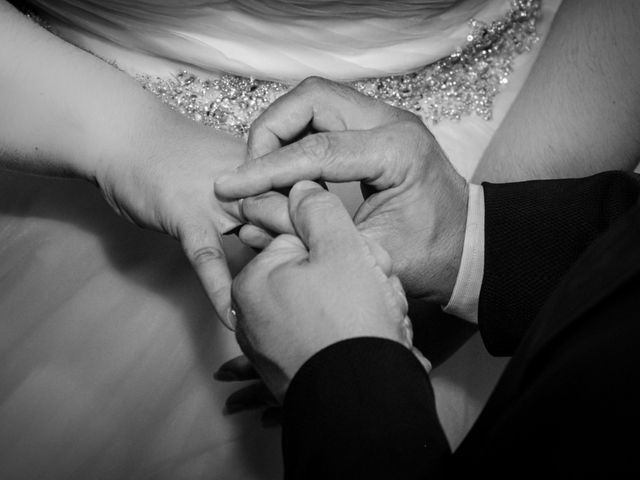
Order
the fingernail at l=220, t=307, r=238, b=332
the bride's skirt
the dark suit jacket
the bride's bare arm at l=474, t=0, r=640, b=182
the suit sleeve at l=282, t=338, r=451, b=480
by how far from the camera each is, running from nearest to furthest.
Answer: the dark suit jacket
the suit sleeve at l=282, t=338, r=451, b=480
the fingernail at l=220, t=307, r=238, b=332
the bride's skirt
the bride's bare arm at l=474, t=0, r=640, b=182

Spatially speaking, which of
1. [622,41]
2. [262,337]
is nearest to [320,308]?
[262,337]

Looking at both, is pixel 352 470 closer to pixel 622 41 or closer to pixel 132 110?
pixel 132 110

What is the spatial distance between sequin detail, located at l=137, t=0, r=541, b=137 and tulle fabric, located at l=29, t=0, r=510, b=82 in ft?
0.06

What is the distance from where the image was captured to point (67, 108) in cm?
79

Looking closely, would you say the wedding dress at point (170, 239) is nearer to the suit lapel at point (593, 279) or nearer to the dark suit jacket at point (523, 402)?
the dark suit jacket at point (523, 402)

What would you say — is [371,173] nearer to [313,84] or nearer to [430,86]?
[313,84]

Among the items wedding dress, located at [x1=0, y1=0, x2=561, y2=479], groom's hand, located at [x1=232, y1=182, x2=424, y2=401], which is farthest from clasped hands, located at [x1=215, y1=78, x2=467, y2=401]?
wedding dress, located at [x1=0, y1=0, x2=561, y2=479]

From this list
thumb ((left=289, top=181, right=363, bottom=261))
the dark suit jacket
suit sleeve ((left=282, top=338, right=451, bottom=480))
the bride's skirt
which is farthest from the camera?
the bride's skirt

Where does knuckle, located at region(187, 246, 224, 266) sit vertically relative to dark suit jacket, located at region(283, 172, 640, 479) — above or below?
below

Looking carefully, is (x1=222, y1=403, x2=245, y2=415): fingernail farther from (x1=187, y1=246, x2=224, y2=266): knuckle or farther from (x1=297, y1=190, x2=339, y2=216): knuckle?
(x1=297, y1=190, x2=339, y2=216): knuckle

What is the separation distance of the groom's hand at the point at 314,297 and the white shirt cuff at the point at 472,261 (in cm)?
20

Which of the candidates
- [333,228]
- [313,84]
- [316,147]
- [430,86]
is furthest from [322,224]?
[430,86]

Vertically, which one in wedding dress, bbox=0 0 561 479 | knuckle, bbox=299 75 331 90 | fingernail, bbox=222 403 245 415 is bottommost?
fingernail, bbox=222 403 245 415

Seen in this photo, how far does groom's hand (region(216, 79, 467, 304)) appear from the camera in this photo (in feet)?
2.23
